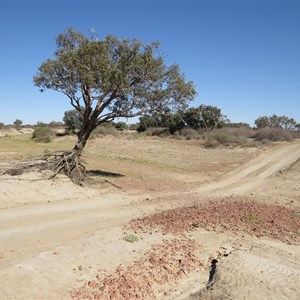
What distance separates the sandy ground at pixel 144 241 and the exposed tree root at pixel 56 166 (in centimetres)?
65

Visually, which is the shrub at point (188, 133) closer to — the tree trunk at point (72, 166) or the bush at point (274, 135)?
the bush at point (274, 135)

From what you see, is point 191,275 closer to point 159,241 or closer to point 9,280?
point 159,241

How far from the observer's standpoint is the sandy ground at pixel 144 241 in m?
6.31

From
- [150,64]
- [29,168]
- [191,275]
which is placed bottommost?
[191,275]

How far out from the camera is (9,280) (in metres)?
6.11

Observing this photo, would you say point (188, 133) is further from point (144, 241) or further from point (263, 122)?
point (144, 241)

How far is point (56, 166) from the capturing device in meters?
16.6

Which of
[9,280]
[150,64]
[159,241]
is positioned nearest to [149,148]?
[150,64]

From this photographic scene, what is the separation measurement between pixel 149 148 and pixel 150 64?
77.2ft

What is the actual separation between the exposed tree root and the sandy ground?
65 centimetres

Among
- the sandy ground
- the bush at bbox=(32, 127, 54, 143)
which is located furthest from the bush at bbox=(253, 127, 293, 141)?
the sandy ground

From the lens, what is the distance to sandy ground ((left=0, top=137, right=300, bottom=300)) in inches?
248

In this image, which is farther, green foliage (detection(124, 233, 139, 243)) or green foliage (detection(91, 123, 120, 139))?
green foliage (detection(91, 123, 120, 139))

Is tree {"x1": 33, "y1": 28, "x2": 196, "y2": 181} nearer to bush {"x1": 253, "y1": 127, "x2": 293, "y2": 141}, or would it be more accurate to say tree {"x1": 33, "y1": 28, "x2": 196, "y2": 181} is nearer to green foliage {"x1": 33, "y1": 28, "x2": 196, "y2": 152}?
green foliage {"x1": 33, "y1": 28, "x2": 196, "y2": 152}
